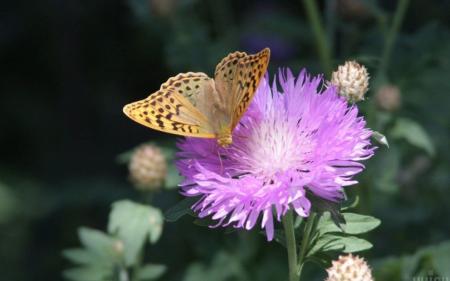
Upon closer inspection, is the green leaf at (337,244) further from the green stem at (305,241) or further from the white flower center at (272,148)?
the white flower center at (272,148)

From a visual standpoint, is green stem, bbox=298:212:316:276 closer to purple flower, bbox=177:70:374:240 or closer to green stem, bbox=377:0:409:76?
purple flower, bbox=177:70:374:240

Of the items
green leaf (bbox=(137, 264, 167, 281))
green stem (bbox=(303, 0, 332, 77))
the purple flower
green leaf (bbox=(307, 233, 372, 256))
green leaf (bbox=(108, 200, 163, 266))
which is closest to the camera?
the purple flower

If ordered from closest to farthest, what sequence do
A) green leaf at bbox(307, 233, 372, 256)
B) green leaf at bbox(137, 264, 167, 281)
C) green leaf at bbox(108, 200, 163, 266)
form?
green leaf at bbox(307, 233, 372, 256), green leaf at bbox(108, 200, 163, 266), green leaf at bbox(137, 264, 167, 281)

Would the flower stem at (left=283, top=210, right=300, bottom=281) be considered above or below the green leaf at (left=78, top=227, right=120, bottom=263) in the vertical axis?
below

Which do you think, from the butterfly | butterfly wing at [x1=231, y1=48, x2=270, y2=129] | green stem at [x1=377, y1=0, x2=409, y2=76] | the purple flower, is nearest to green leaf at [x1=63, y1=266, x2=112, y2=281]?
the purple flower

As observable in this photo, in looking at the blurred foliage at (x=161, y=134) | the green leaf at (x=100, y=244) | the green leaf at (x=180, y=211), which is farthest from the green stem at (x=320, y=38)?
the green leaf at (x=180, y=211)

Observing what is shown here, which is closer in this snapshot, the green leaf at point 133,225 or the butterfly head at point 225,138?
the butterfly head at point 225,138
